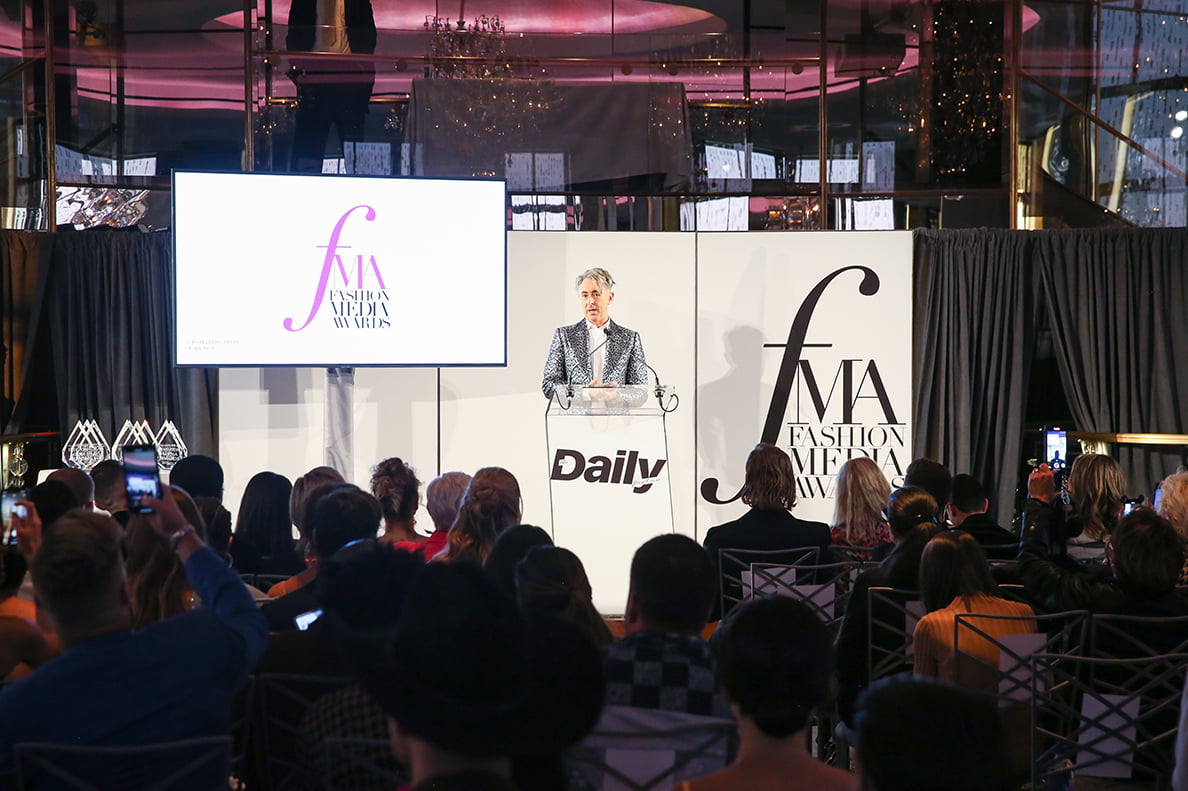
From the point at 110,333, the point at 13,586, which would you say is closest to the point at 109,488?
the point at 13,586

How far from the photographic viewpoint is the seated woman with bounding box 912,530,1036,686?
11.1 feet

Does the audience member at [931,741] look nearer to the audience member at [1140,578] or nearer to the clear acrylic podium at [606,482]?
the audience member at [1140,578]

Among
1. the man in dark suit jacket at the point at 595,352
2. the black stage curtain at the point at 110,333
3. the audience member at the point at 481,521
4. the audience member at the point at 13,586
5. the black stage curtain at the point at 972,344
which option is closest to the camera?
the audience member at the point at 13,586

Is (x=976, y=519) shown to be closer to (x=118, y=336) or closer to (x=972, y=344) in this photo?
(x=972, y=344)

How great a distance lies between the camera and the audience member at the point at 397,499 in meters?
4.59

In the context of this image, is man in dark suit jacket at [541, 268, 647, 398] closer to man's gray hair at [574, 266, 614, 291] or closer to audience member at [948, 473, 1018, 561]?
man's gray hair at [574, 266, 614, 291]

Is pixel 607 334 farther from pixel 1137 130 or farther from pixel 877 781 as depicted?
pixel 877 781

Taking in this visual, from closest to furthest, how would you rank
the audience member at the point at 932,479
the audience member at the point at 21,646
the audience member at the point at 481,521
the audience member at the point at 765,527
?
the audience member at the point at 21,646 < the audience member at the point at 481,521 < the audience member at the point at 765,527 < the audience member at the point at 932,479

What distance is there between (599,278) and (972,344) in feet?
7.76

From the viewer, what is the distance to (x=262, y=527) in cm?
475

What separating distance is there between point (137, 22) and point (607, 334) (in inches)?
139

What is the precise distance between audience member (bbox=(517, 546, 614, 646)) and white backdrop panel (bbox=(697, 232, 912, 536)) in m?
4.51

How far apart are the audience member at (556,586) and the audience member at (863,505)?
2411 millimetres

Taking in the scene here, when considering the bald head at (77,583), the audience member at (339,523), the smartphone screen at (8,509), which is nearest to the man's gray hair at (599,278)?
A: the audience member at (339,523)
